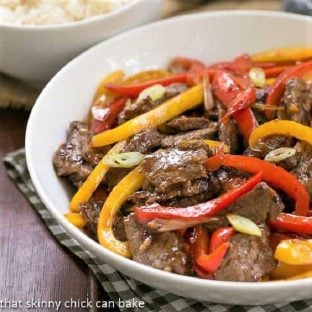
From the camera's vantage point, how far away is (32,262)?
88.7 inches

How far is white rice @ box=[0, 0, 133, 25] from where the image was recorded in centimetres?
272

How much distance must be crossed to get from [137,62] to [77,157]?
26.1 inches

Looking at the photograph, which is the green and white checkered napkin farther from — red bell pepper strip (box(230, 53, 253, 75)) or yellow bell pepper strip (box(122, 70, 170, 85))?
red bell pepper strip (box(230, 53, 253, 75))

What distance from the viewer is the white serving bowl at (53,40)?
8.61 ft

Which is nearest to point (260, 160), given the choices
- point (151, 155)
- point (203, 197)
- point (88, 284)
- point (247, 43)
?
point (203, 197)

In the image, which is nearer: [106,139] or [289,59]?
[106,139]

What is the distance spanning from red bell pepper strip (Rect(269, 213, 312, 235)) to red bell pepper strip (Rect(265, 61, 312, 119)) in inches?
20.3

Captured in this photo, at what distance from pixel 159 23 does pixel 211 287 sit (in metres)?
1.41

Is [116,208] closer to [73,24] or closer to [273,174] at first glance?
[273,174]

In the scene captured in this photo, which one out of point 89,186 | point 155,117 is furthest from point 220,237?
point 155,117

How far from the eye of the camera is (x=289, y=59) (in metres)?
2.69

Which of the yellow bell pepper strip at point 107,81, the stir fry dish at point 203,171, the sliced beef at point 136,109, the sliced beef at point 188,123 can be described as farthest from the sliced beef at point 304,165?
the yellow bell pepper strip at point 107,81

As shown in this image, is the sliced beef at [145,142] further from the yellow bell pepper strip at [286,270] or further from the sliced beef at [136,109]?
the yellow bell pepper strip at [286,270]

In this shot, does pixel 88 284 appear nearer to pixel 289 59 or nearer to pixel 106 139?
pixel 106 139
